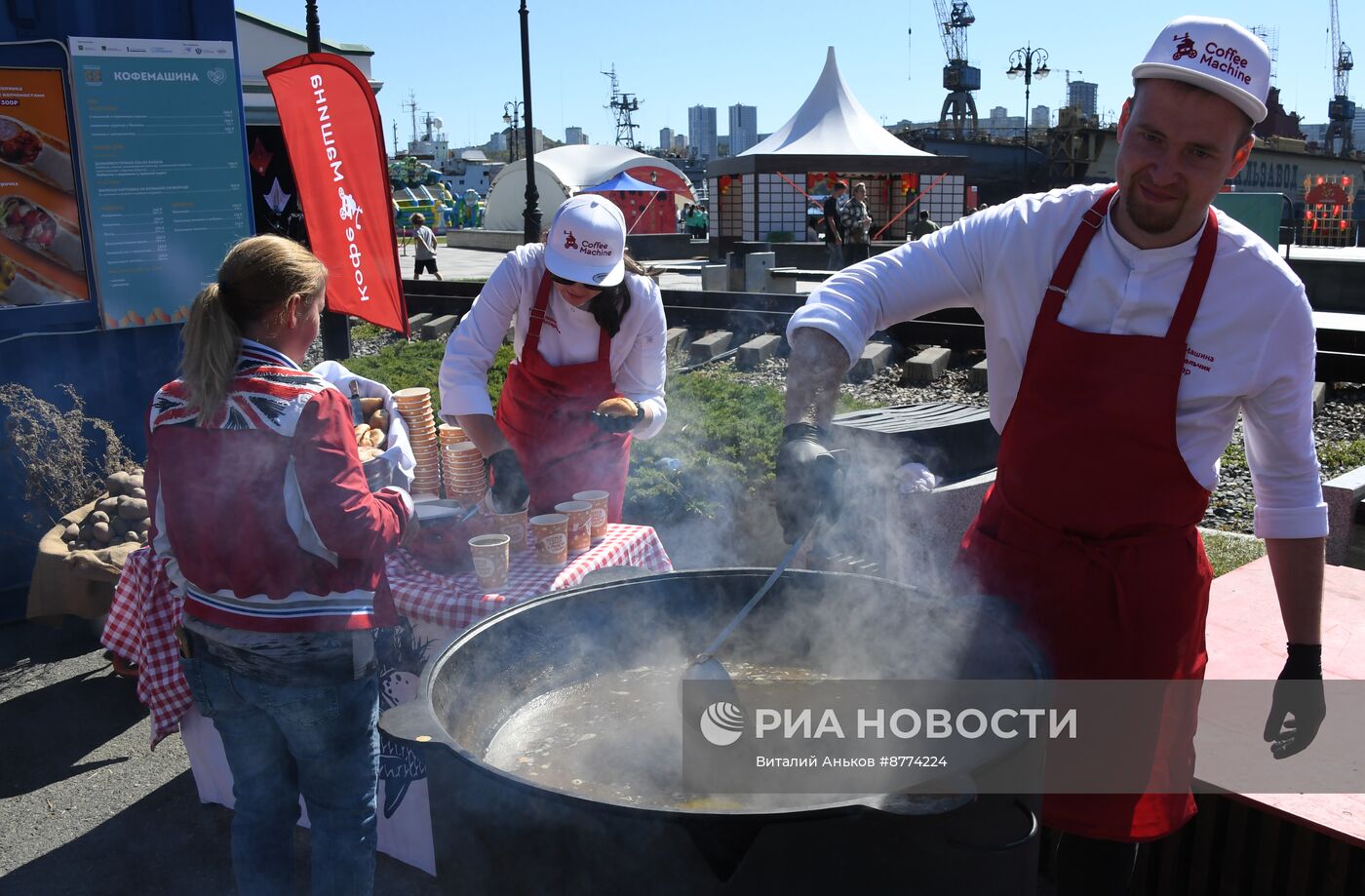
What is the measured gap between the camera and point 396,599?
2.87 meters

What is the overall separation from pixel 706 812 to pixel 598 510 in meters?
Result: 1.94

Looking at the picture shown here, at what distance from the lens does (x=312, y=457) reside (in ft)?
6.64

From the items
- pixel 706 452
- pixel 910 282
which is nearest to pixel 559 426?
pixel 910 282

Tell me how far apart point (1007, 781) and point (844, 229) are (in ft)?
54.0

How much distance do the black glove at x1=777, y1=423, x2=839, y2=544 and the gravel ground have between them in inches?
134

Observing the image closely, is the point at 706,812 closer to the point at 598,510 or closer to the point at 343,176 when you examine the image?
the point at 598,510

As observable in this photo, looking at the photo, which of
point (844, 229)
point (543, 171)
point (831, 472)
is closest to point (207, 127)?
point (831, 472)

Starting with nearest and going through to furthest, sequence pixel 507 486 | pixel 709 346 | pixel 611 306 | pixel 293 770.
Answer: pixel 293 770 < pixel 507 486 < pixel 611 306 < pixel 709 346

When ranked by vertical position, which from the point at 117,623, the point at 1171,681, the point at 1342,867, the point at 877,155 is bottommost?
the point at 1342,867

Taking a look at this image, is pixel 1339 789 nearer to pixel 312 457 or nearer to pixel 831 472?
pixel 831 472

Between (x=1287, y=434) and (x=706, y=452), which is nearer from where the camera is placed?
(x=1287, y=434)

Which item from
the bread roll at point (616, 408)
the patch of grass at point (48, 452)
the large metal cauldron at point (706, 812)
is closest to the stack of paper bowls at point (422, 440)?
the bread roll at point (616, 408)

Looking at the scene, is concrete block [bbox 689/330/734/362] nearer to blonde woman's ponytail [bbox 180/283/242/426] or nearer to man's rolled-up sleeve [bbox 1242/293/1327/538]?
blonde woman's ponytail [bbox 180/283/242/426]

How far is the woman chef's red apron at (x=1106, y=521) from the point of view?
171cm
